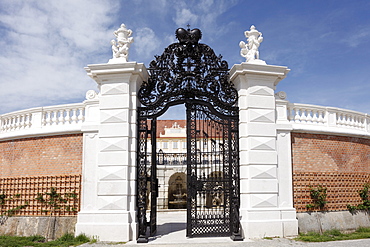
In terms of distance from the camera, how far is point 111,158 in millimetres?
9109

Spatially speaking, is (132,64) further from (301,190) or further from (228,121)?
(301,190)

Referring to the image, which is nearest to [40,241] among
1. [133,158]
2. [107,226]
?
[107,226]

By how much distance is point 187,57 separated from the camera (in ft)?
31.7

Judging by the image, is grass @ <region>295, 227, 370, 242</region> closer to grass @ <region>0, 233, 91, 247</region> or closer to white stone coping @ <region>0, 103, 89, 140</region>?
grass @ <region>0, 233, 91, 247</region>

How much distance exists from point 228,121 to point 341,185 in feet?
12.8

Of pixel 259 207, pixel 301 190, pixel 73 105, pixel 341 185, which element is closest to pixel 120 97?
pixel 73 105

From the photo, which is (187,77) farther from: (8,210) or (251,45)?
(8,210)

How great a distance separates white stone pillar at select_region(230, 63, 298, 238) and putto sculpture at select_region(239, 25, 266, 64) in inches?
20.5

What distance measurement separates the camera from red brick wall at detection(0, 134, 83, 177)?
31.3 ft

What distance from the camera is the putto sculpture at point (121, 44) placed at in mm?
9602

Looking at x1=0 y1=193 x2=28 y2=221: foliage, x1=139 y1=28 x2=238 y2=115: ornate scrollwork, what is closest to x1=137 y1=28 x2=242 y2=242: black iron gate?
x1=139 y1=28 x2=238 y2=115: ornate scrollwork

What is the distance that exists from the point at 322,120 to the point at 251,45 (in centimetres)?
319

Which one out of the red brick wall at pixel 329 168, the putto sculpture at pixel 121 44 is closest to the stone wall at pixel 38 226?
the putto sculpture at pixel 121 44

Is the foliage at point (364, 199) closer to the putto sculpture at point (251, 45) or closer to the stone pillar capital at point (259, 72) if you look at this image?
the stone pillar capital at point (259, 72)
